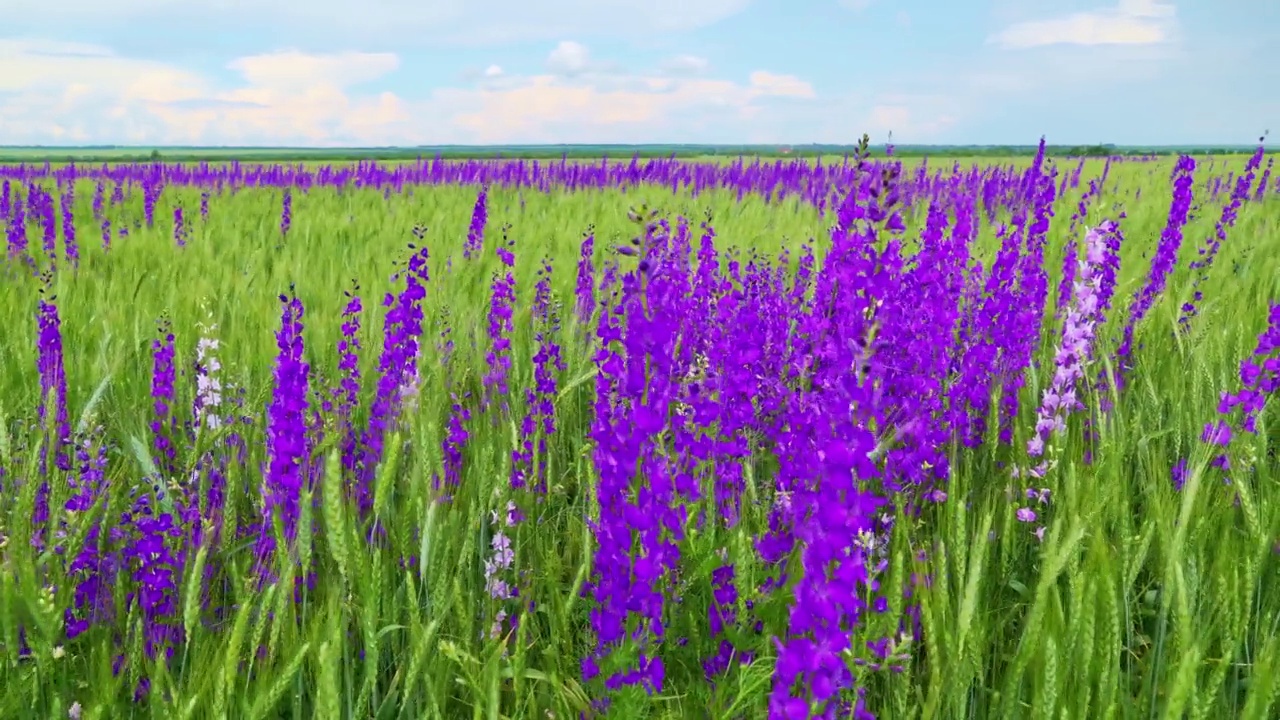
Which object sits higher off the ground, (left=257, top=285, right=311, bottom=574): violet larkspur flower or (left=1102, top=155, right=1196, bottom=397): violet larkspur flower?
(left=1102, top=155, right=1196, bottom=397): violet larkspur flower

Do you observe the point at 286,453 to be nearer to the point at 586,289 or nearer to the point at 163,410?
the point at 163,410

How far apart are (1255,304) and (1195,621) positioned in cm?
330

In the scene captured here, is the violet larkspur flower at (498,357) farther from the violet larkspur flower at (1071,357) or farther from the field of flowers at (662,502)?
the violet larkspur flower at (1071,357)

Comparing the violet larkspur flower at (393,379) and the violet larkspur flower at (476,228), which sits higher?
the violet larkspur flower at (476,228)

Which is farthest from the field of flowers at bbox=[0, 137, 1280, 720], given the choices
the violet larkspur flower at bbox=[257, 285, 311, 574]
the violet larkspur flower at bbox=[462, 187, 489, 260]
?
the violet larkspur flower at bbox=[462, 187, 489, 260]

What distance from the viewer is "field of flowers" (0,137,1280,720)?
4.45ft

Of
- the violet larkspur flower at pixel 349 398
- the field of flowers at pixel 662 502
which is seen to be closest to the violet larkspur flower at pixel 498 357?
the field of flowers at pixel 662 502

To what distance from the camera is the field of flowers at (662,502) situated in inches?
53.4

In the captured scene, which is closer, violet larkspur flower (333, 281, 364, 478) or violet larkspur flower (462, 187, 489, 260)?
violet larkspur flower (333, 281, 364, 478)

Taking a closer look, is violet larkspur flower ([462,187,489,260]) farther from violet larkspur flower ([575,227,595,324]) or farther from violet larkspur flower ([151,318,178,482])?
violet larkspur flower ([151,318,178,482])

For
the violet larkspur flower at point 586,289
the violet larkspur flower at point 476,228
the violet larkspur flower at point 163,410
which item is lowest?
the violet larkspur flower at point 163,410

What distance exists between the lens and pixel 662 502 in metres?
1.49

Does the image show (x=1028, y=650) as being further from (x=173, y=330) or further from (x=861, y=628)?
(x=173, y=330)

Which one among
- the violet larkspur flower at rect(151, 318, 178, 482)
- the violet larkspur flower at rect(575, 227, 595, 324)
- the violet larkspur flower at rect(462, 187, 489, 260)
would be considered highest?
the violet larkspur flower at rect(462, 187, 489, 260)
